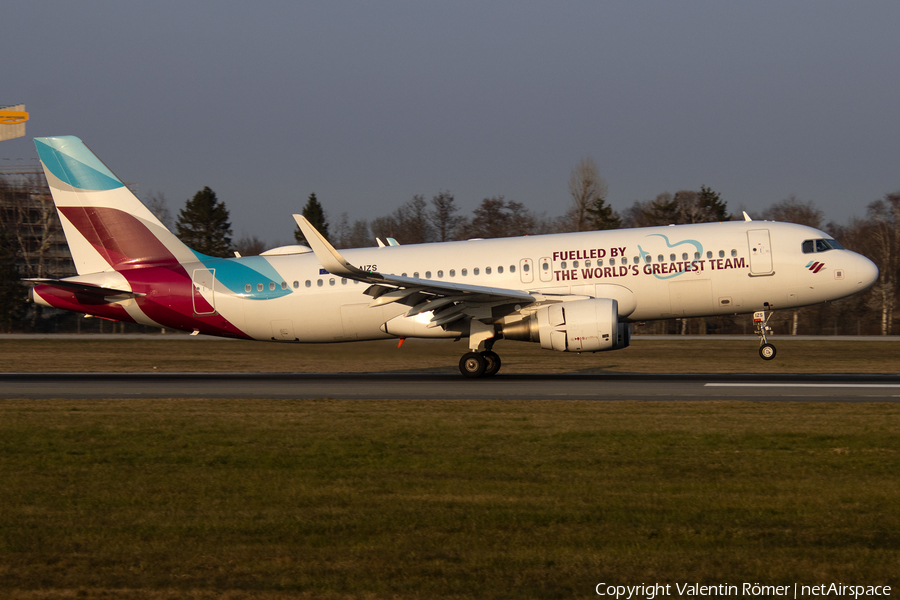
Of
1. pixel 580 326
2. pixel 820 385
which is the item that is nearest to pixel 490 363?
pixel 580 326

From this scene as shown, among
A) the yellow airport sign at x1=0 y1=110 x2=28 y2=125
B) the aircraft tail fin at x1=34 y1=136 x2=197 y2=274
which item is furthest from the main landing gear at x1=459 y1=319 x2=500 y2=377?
the yellow airport sign at x1=0 y1=110 x2=28 y2=125

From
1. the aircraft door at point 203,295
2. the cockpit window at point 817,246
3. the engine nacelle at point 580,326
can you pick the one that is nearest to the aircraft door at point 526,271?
the engine nacelle at point 580,326

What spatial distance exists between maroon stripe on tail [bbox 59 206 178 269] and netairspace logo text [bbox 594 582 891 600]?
21779mm

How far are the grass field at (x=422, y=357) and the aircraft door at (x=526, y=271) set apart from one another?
303cm

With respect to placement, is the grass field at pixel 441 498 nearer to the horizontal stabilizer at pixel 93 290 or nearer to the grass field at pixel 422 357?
the horizontal stabilizer at pixel 93 290

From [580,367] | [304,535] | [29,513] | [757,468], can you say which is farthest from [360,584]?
[580,367]

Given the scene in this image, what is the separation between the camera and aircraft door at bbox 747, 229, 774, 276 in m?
22.4

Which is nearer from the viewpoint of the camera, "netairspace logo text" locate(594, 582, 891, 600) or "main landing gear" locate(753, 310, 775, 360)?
"netairspace logo text" locate(594, 582, 891, 600)

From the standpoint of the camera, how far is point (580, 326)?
69.2 ft

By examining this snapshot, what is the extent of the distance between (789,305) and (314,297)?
13.4 m

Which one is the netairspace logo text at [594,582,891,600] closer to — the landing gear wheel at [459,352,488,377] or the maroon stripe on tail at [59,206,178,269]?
the landing gear wheel at [459,352,488,377]

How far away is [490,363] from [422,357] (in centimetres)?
238

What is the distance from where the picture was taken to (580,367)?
28.3 metres

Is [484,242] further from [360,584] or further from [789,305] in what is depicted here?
[360,584]
